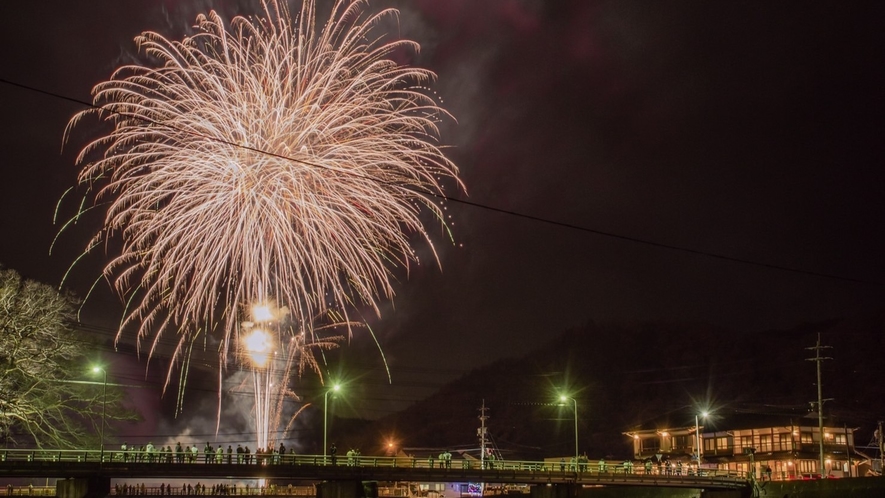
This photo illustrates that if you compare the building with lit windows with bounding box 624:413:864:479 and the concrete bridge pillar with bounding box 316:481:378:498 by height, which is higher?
the building with lit windows with bounding box 624:413:864:479

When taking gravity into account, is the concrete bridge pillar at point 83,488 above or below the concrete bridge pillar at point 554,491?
above

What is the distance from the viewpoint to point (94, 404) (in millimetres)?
58344

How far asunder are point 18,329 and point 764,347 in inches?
4734

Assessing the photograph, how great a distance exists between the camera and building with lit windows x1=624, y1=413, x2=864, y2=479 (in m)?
85.6

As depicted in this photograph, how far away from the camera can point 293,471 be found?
51250 millimetres

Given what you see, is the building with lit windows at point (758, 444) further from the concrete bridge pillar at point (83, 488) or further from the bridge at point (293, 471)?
the concrete bridge pillar at point (83, 488)

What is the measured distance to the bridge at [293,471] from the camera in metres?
47.1

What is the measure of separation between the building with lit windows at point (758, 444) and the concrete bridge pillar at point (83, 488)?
147 ft

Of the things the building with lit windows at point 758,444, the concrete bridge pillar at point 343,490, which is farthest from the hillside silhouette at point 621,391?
the concrete bridge pillar at point 343,490

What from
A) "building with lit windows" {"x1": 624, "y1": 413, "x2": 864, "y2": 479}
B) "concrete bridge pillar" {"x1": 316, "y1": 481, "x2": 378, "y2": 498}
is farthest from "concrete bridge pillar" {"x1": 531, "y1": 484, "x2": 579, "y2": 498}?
"building with lit windows" {"x1": 624, "y1": 413, "x2": 864, "y2": 479}

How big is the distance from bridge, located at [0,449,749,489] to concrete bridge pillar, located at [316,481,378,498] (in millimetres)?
638

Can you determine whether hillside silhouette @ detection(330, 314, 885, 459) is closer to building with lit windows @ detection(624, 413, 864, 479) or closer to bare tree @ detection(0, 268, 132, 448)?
building with lit windows @ detection(624, 413, 864, 479)

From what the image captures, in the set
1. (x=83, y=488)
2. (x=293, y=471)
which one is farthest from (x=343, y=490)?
(x=83, y=488)

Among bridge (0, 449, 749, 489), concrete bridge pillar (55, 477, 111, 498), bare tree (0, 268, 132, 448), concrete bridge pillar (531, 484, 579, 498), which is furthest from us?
concrete bridge pillar (531, 484, 579, 498)
